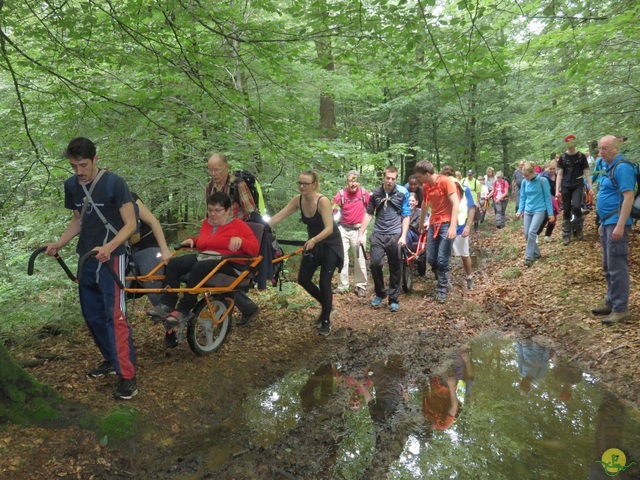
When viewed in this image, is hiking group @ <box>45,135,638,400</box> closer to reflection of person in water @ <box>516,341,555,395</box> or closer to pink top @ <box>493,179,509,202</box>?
reflection of person in water @ <box>516,341,555,395</box>

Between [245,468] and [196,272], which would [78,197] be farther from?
[245,468]

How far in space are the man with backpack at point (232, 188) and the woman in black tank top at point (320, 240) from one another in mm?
520

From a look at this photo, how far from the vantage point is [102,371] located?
4043 mm

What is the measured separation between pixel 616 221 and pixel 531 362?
2059 millimetres

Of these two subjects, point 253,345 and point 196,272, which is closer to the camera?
point 196,272

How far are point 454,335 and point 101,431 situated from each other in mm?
4447

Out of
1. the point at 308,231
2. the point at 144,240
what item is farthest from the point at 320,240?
the point at 144,240

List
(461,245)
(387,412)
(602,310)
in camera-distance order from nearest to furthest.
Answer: (387,412) → (602,310) → (461,245)

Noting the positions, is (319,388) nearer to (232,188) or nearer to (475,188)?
(232,188)

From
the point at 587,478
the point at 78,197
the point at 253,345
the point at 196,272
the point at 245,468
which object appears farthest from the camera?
the point at 253,345

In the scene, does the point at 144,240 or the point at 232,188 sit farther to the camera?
the point at 232,188

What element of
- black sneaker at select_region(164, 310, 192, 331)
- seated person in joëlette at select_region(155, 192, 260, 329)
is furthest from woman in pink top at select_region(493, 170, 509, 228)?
black sneaker at select_region(164, 310, 192, 331)

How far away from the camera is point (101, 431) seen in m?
3.14

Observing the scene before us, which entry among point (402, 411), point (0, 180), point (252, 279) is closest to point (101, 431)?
point (252, 279)
